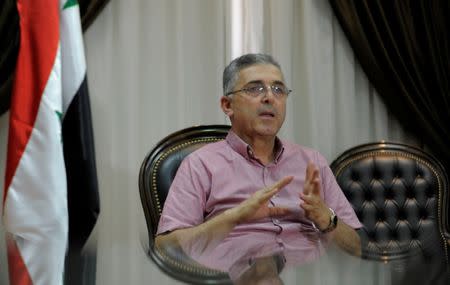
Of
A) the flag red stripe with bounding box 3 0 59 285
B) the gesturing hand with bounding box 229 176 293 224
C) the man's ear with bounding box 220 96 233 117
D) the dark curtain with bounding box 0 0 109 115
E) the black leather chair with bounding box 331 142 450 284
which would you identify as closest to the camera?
the flag red stripe with bounding box 3 0 59 285

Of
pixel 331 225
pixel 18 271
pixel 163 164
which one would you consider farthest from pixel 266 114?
pixel 18 271

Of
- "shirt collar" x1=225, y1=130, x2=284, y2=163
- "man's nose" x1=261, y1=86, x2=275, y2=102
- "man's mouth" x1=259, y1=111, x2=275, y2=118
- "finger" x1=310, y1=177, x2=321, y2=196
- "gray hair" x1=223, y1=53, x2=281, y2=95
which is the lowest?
"finger" x1=310, y1=177, x2=321, y2=196

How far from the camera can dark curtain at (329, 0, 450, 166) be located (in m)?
3.26

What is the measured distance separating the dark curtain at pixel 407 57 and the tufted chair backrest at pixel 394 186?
66 cm

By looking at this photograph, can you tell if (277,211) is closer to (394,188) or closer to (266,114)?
(266,114)

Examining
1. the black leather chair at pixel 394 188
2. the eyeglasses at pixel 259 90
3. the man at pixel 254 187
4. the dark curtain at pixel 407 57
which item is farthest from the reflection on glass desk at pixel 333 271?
the dark curtain at pixel 407 57

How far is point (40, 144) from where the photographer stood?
1568mm

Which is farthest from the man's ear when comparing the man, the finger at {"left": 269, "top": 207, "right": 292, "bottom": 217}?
the finger at {"left": 269, "top": 207, "right": 292, "bottom": 217}

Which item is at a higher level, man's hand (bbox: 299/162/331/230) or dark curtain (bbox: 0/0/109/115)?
dark curtain (bbox: 0/0/109/115)

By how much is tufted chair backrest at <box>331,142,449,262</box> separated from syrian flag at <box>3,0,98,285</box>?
1419 millimetres

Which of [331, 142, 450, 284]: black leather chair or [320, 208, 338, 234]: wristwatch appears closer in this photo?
[320, 208, 338, 234]: wristwatch

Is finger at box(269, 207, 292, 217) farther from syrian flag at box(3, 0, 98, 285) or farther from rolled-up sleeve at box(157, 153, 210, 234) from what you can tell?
syrian flag at box(3, 0, 98, 285)

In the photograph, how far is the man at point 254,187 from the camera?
1.78 m

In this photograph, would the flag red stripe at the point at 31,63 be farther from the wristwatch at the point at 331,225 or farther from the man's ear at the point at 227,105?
the wristwatch at the point at 331,225
